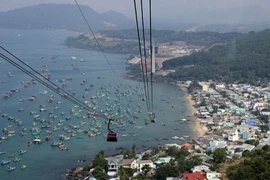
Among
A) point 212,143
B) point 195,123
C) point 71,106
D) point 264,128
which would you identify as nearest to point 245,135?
point 264,128

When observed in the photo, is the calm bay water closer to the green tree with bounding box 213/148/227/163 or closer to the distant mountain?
the green tree with bounding box 213/148/227/163

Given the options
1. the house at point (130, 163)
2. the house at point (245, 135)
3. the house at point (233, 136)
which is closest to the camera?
the house at point (130, 163)

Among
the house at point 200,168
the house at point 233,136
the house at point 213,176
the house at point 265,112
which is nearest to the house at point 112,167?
the house at point 200,168

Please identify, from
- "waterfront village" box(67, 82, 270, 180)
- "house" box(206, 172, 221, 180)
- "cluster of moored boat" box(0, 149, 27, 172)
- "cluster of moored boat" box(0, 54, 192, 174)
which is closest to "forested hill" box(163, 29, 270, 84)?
"waterfront village" box(67, 82, 270, 180)

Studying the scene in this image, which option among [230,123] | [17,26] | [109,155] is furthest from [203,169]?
[17,26]

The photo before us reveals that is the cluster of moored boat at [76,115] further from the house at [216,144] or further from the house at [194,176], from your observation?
the house at [194,176]

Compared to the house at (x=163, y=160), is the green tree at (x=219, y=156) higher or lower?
higher

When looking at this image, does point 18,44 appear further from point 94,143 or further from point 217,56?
point 94,143
